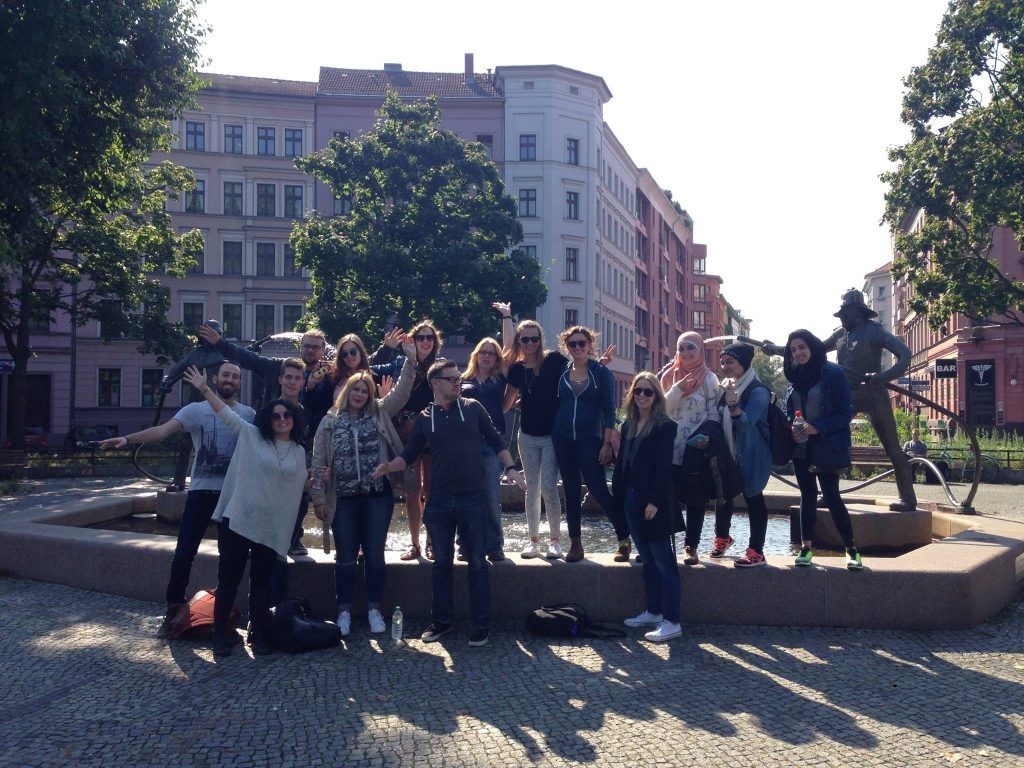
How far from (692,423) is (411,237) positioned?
30083 mm

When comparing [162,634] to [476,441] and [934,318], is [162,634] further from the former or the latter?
[934,318]

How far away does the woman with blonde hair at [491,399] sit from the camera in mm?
7305

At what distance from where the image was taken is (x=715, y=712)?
5086mm

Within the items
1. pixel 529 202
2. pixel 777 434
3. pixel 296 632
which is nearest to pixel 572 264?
pixel 529 202

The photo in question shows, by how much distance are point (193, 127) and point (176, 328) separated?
24.5m

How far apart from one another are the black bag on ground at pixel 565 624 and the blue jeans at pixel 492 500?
0.71 meters

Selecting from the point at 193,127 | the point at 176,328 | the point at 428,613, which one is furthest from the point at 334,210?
the point at 428,613

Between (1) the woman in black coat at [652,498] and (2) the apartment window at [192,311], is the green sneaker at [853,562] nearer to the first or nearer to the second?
(1) the woman in black coat at [652,498]

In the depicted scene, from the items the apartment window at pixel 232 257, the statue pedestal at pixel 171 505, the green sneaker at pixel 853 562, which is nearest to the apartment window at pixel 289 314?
the apartment window at pixel 232 257

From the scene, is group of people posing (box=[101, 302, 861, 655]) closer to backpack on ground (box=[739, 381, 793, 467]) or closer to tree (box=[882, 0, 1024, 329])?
backpack on ground (box=[739, 381, 793, 467])

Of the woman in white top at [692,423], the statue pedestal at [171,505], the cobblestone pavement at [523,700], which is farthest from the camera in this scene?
the statue pedestal at [171,505]

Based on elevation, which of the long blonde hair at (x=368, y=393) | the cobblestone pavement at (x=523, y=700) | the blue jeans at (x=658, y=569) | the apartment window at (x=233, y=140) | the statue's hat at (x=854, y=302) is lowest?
the cobblestone pavement at (x=523, y=700)

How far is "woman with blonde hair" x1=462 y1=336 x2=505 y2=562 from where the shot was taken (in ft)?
24.0

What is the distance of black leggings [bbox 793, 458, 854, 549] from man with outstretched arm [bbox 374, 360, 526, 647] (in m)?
2.45
